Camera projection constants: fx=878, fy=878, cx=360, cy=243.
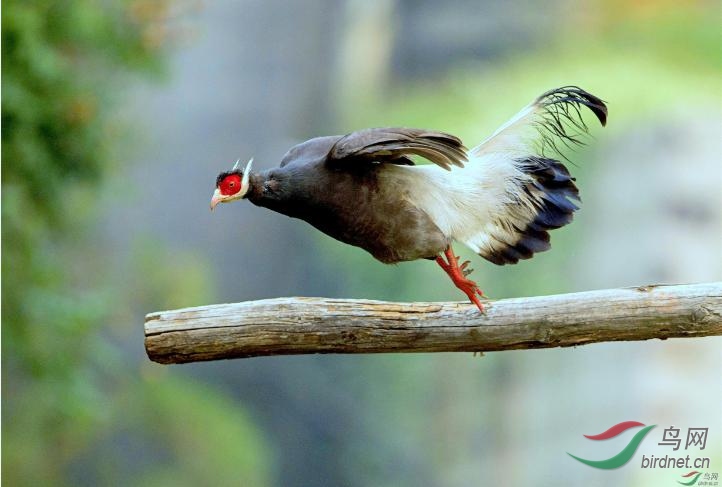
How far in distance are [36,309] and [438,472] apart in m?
1.65

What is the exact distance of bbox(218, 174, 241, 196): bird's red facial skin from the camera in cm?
171

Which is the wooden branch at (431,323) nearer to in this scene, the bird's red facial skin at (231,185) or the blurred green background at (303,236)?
the bird's red facial skin at (231,185)

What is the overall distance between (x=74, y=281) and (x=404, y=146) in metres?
2.54

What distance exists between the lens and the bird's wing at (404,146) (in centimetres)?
166

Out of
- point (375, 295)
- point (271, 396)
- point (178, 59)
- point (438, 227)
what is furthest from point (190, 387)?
point (438, 227)

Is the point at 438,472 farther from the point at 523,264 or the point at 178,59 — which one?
the point at 178,59

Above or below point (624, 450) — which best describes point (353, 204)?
above

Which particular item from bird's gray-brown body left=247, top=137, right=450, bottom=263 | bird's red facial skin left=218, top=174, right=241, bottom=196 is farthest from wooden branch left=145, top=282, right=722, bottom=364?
bird's red facial skin left=218, top=174, right=241, bottom=196

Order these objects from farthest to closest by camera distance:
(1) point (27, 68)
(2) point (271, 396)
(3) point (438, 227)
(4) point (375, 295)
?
(2) point (271, 396) → (4) point (375, 295) → (1) point (27, 68) → (3) point (438, 227)

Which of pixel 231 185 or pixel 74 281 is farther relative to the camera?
pixel 74 281

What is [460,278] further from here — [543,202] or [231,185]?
[231,185]

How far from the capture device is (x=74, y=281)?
12.4 ft

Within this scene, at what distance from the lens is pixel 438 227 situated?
5.97 ft

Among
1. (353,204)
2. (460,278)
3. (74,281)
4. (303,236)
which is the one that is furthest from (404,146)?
(74,281)
